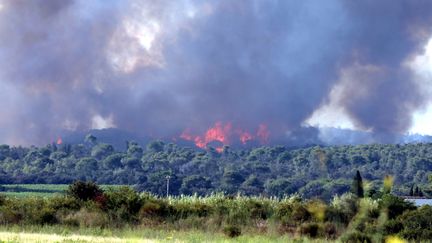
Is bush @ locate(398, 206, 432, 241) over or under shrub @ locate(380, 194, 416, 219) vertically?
under

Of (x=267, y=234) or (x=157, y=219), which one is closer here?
(x=267, y=234)

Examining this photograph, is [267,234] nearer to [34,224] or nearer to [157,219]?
[157,219]

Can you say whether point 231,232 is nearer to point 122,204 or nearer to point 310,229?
point 310,229

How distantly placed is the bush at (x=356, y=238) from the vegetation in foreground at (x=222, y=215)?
40 centimetres

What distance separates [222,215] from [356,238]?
994cm

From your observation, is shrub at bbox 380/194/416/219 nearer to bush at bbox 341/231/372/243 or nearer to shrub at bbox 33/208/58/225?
bush at bbox 341/231/372/243

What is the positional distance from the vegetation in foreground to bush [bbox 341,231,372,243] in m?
0.40

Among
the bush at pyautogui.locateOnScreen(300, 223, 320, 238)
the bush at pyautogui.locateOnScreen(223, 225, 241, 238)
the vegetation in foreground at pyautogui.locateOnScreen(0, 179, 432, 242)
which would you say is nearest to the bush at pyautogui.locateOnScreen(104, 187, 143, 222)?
the vegetation in foreground at pyautogui.locateOnScreen(0, 179, 432, 242)

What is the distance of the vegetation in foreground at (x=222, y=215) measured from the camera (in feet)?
99.1

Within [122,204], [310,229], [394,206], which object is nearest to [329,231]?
[310,229]

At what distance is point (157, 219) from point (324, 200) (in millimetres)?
10177

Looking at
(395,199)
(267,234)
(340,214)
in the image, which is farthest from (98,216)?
(395,199)

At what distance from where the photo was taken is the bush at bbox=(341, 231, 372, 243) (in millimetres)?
26375

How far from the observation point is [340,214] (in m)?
35.3
